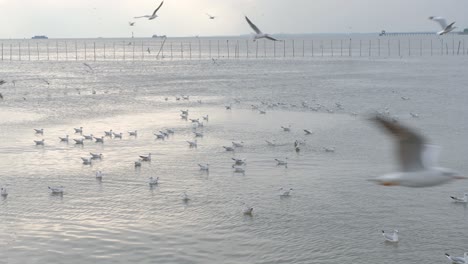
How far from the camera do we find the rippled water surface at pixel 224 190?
1764 centimetres

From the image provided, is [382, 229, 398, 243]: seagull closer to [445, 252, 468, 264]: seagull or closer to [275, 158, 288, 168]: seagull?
[445, 252, 468, 264]: seagull

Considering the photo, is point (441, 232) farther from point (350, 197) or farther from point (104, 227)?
point (104, 227)

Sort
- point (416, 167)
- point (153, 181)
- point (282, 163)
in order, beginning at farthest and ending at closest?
point (282, 163), point (153, 181), point (416, 167)

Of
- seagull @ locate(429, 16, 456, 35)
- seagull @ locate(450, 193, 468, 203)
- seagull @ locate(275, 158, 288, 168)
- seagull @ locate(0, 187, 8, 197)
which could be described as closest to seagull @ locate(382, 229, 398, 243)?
seagull @ locate(450, 193, 468, 203)

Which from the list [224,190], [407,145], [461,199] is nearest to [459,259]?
[461,199]

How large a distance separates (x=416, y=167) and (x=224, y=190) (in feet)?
44.1

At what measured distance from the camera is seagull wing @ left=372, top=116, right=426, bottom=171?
352 inches

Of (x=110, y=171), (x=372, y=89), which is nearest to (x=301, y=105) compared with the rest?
(x=372, y=89)

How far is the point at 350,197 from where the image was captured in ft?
72.0

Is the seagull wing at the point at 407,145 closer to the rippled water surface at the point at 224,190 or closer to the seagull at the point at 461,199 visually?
the rippled water surface at the point at 224,190

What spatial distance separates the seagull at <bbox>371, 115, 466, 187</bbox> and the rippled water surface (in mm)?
6286

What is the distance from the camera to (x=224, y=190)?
75.5ft

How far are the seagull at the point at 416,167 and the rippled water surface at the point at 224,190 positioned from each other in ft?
20.6

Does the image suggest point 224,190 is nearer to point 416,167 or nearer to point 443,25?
point 443,25
